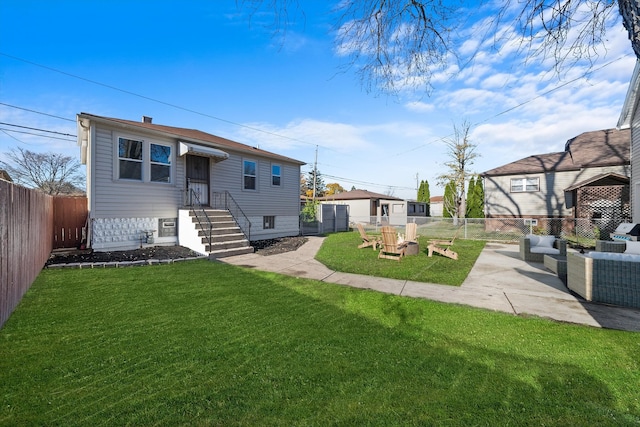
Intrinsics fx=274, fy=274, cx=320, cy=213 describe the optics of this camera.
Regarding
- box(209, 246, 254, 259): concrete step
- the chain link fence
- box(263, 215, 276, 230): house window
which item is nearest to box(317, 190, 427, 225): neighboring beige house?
the chain link fence

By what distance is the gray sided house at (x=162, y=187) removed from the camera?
28.6 feet

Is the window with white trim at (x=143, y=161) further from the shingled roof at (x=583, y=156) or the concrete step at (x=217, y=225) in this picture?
the shingled roof at (x=583, y=156)

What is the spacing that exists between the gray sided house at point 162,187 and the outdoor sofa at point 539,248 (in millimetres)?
8991

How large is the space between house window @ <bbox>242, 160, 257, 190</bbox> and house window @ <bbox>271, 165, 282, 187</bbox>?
3.83ft

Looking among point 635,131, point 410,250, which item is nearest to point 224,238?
point 410,250

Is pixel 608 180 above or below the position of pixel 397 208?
above

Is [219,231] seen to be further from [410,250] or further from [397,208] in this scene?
[397,208]

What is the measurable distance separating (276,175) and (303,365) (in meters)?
12.7

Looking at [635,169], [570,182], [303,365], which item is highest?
[570,182]

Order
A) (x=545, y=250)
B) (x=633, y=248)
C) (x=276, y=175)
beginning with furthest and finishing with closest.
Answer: (x=276, y=175) → (x=545, y=250) → (x=633, y=248)

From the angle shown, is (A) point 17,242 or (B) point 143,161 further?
(B) point 143,161

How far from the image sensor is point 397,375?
8.32 feet

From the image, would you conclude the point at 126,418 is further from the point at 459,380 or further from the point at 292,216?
the point at 292,216

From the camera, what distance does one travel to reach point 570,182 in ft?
52.1
